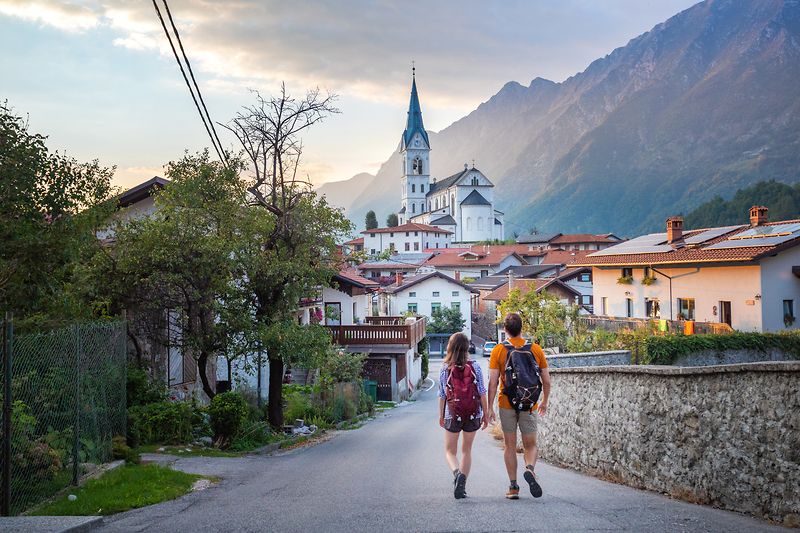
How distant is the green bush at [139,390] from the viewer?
1370 centimetres

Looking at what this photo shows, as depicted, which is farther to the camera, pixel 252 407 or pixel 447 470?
pixel 252 407

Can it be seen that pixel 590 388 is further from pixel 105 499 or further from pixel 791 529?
pixel 105 499

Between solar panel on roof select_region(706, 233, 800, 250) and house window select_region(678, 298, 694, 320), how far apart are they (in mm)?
2742

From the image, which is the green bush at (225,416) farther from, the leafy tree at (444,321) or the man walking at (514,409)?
the leafy tree at (444,321)

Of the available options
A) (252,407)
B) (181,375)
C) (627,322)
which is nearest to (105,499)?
(252,407)

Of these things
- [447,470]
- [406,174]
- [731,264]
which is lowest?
[447,470]

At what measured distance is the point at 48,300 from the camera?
10234 millimetres

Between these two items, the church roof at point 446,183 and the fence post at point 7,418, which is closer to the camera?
the fence post at point 7,418

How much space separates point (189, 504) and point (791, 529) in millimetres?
6311

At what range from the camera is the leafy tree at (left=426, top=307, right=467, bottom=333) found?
69125mm

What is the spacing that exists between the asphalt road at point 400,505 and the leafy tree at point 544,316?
62.2ft

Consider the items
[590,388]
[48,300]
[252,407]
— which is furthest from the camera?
[252,407]

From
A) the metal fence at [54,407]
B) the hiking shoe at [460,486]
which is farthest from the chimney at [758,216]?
the metal fence at [54,407]

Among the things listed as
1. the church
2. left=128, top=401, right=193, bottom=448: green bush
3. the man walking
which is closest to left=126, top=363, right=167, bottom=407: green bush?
left=128, top=401, right=193, bottom=448: green bush
